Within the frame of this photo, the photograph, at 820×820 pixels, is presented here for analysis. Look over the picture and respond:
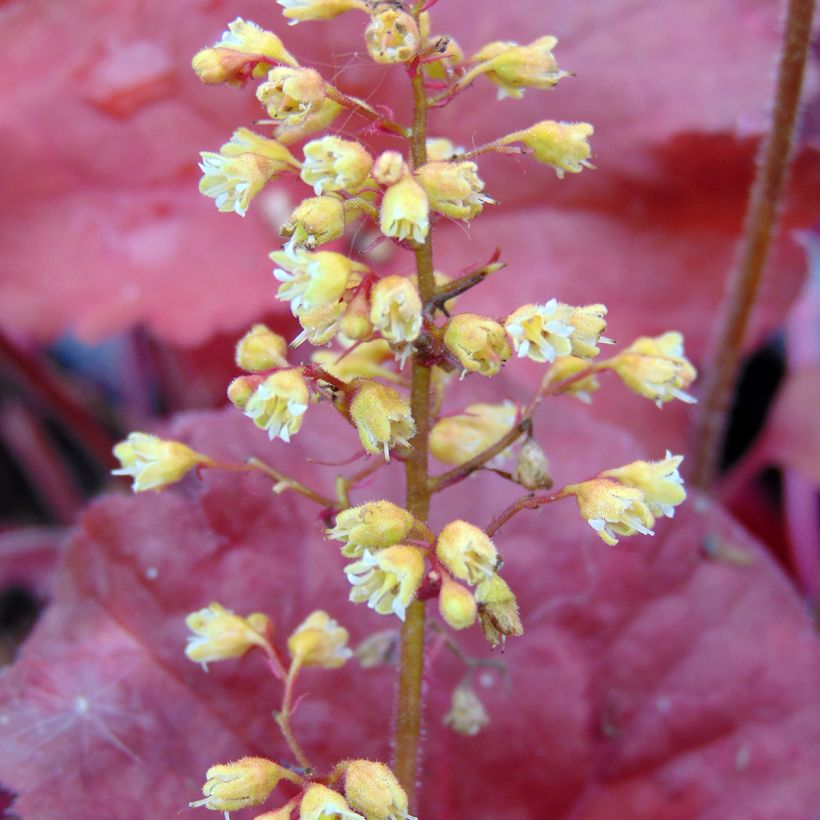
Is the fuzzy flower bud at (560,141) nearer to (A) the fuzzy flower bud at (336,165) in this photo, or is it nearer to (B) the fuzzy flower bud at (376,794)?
(A) the fuzzy flower bud at (336,165)

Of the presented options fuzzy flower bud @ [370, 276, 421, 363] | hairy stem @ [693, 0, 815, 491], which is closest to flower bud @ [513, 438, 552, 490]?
fuzzy flower bud @ [370, 276, 421, 363]

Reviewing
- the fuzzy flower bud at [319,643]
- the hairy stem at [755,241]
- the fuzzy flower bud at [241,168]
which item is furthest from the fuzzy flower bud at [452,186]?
the hairy stem at [755,241]

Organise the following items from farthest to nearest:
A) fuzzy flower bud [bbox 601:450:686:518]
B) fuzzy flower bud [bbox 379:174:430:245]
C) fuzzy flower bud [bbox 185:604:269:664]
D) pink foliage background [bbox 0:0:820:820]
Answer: pink foliage background [bbox 0:0:820:820] → fuzzy flower bud [bbox 185:604:269:664] → fuzzy flower bud [bbox 601:450:686:518] → fuzzy flower bud [bbox 379:174:430:245]

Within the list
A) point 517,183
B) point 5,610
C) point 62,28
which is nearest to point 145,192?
point 62,28

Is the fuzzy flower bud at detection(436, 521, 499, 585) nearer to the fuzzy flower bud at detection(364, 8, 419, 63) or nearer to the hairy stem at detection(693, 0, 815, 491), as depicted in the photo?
the fuzzy flower bud at detection(364, 8, 419, 63)

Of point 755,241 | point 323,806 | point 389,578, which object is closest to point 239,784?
point 323,806
